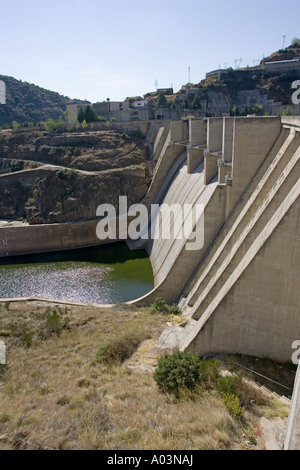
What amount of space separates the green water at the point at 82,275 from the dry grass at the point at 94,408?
10133 mm

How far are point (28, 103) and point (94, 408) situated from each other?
130944mm

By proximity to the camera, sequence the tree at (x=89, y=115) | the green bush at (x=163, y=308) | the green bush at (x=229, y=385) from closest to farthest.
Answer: the green bush at (x=229, y=385) → the green bush at (x=163, y=308) → the tree at (x=89, y=115)

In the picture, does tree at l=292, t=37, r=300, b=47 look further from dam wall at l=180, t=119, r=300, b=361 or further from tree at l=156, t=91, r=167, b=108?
dam wall at l=180, t=119, r=300, b=361

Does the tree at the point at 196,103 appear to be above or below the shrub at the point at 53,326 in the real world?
above

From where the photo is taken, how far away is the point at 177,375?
378 inches

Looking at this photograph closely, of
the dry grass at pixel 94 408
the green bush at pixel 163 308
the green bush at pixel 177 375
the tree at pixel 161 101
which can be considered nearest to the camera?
the dry grass at pixel 94 408

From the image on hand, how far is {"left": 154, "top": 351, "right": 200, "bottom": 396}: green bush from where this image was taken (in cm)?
949

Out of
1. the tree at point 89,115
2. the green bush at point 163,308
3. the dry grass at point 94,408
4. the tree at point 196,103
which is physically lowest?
the green bush at point 163,308

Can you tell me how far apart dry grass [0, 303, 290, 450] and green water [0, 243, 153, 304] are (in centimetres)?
1013

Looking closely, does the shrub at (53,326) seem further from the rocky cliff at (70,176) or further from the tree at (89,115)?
the tree at (89,115)

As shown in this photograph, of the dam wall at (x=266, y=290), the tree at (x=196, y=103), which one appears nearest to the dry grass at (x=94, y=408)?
the dam wall at (x=266, y=290)

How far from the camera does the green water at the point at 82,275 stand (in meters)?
24.4

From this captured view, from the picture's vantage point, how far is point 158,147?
125ft
